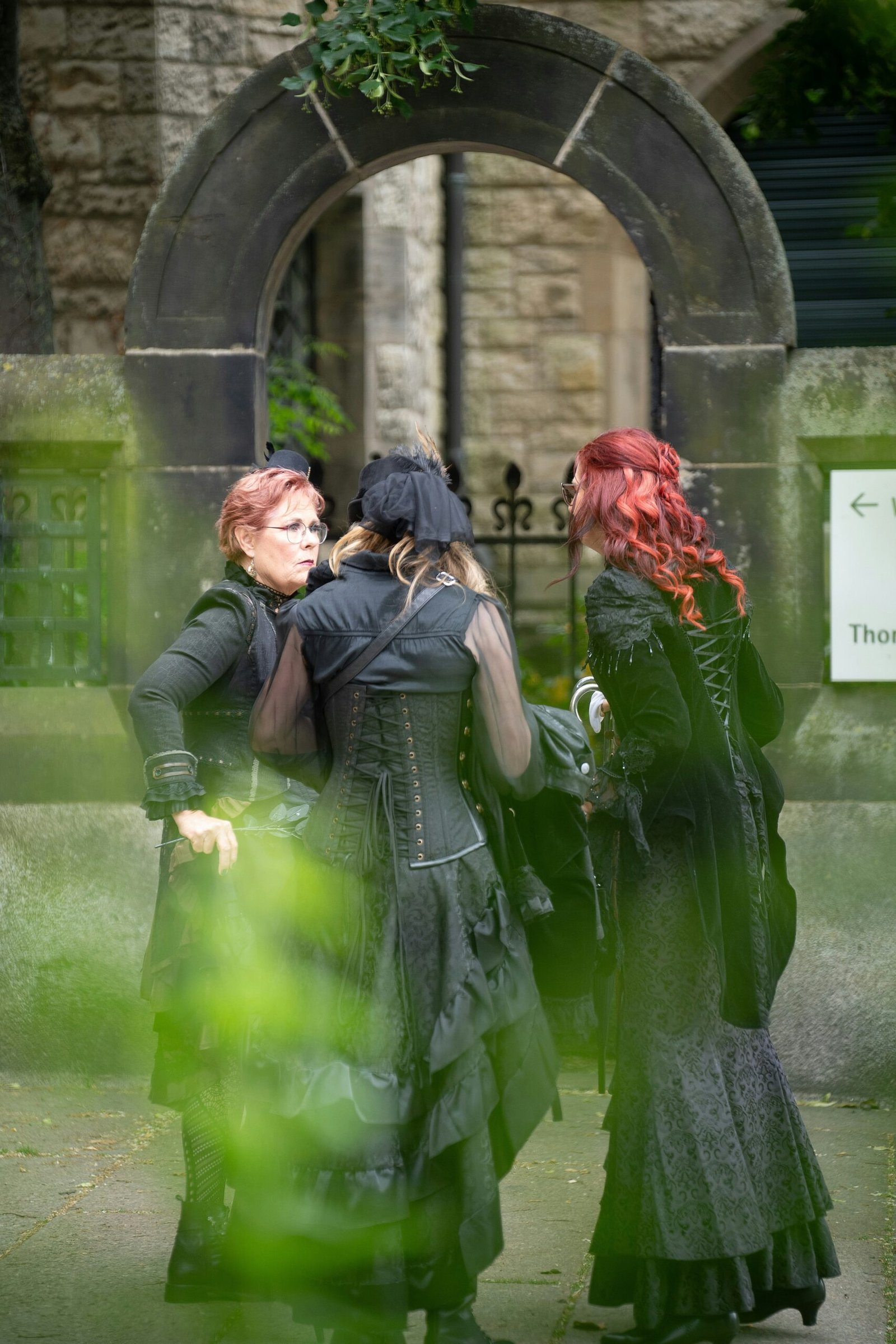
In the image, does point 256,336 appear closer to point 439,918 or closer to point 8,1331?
point 439,918

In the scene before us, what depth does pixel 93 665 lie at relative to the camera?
5.70 meters

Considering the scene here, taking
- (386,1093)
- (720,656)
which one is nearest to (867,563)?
(720,656)

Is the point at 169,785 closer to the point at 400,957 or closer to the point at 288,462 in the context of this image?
the point at 400,957

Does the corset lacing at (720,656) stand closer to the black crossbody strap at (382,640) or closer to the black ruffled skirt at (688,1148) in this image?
the black ruffled skirt at (688,1148)

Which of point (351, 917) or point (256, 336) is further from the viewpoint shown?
point (256, 336)

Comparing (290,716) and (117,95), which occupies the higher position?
(117,95)

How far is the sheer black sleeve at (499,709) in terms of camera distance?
336 cm

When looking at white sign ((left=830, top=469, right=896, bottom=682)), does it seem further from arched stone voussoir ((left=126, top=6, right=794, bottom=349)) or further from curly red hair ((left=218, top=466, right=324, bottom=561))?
curly red hair ((left=218, top=466, right=324, bottom=561))

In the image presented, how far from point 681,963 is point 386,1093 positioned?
702 mm

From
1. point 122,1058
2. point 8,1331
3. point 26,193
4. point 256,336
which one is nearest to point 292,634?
point 8,1331

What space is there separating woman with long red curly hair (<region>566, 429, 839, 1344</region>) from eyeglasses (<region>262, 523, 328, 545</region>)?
2.42ft

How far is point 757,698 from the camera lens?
149 inches

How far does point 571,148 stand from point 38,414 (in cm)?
195

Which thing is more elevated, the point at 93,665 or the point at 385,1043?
the point at 93,665
